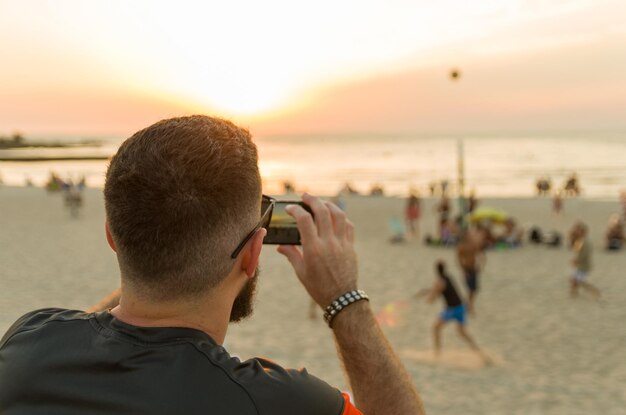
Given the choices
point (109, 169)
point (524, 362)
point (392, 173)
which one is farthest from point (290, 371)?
point (392, 173)

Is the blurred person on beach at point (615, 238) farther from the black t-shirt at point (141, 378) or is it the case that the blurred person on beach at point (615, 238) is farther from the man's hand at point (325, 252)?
the black t-shirt at point (141, 378)

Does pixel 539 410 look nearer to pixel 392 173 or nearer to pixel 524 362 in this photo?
pixel 524 362

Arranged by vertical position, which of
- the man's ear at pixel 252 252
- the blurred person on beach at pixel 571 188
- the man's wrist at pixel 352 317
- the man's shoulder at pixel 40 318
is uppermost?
the man's ear at pixel 252 252

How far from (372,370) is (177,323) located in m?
0.42

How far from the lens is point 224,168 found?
1.08 meters

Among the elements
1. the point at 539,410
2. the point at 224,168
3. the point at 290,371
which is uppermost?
the point at 224,168

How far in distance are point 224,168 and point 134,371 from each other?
1.28 feet

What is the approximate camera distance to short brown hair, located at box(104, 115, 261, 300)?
1059 mm

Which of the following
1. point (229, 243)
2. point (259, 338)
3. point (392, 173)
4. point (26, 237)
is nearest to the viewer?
point (229, 243)

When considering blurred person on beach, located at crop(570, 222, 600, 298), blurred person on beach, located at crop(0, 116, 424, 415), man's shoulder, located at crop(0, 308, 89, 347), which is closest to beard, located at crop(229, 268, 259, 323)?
blurred person on beach, located at crop(0, 116, 424, 415)

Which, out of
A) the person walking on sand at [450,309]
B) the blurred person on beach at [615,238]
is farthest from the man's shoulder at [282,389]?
the blurred person on beach at [615,238]

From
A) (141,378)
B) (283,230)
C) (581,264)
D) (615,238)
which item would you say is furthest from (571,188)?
(141,378)

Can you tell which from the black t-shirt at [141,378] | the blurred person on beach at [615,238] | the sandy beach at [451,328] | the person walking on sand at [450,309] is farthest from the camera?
the blurred person on beach at [615,238]

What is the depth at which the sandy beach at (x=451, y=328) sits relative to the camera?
285 inches
